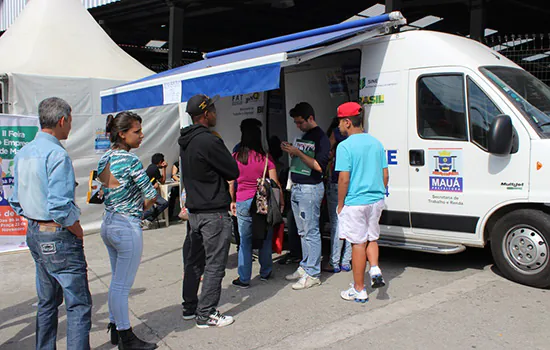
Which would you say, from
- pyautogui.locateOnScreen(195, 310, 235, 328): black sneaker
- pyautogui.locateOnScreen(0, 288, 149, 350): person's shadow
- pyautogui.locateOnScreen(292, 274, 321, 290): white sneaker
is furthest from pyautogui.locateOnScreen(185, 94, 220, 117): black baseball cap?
pyautogui.locateOnScreen(292, 274, 321, 290): white sneaker

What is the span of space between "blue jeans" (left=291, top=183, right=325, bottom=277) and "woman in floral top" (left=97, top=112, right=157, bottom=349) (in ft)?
6.36

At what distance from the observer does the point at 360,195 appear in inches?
183

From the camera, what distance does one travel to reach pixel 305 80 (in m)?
6.88

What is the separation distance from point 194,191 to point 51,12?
286 inches

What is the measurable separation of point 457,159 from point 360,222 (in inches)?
54.1

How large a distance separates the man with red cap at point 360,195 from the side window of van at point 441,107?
3.25 ft

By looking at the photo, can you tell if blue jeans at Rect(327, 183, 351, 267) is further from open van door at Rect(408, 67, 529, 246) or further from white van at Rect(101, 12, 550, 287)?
open van door at Rect(408, 67, 529, 246)

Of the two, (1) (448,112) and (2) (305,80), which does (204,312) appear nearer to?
(1) (448,112)

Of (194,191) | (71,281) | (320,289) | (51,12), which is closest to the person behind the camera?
(71,281)

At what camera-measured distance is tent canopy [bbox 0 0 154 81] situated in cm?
861

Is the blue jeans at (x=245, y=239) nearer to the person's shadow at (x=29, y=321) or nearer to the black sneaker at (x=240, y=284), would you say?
the black sneaker at (x=240, y=284)

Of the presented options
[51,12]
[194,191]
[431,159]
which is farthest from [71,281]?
[51,12]

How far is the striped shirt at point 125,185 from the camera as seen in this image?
363 cm

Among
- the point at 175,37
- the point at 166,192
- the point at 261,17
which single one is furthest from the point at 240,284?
the point at 261,17
